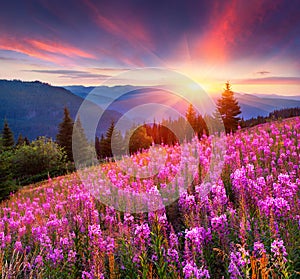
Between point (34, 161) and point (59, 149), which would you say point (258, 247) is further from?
point (59, 149)

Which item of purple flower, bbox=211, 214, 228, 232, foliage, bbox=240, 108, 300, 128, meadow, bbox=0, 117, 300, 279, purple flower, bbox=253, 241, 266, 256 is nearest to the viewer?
purple flower, bbox=253, 241, 266, 256

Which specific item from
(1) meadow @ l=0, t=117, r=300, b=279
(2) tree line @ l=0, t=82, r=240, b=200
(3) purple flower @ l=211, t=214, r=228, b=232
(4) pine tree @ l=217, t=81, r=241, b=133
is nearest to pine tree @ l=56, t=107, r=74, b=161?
(2) tree line @ l=0, t=82, r=240, b=200

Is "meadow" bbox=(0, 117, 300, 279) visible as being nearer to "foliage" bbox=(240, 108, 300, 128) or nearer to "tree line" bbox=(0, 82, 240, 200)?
"tree line" bbox=(0, 82, 240, 200)

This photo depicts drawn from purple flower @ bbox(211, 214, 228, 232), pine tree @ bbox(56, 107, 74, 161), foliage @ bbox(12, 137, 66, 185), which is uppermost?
purple flower @ bbox(211, 214, 228, 232)

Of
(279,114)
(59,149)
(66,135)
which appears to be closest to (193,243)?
(279,114)

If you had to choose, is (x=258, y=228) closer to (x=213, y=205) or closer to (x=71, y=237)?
(x=213, y=205)

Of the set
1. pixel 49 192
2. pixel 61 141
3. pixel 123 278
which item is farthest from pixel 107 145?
pixel 123 278

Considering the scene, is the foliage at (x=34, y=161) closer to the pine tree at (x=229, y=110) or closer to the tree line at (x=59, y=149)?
the tree line at (x=59, y=149)

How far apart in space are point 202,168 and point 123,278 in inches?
140

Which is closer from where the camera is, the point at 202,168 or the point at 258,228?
the point at 258,228

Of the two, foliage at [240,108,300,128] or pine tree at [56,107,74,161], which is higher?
foliage at [240,108,300,128]

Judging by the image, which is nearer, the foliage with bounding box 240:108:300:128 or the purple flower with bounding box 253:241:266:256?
the purple flower with bounding box 253:241:266:256

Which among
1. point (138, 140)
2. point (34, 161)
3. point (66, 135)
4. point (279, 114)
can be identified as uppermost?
point (279, 114)

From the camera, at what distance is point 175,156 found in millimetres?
8227
